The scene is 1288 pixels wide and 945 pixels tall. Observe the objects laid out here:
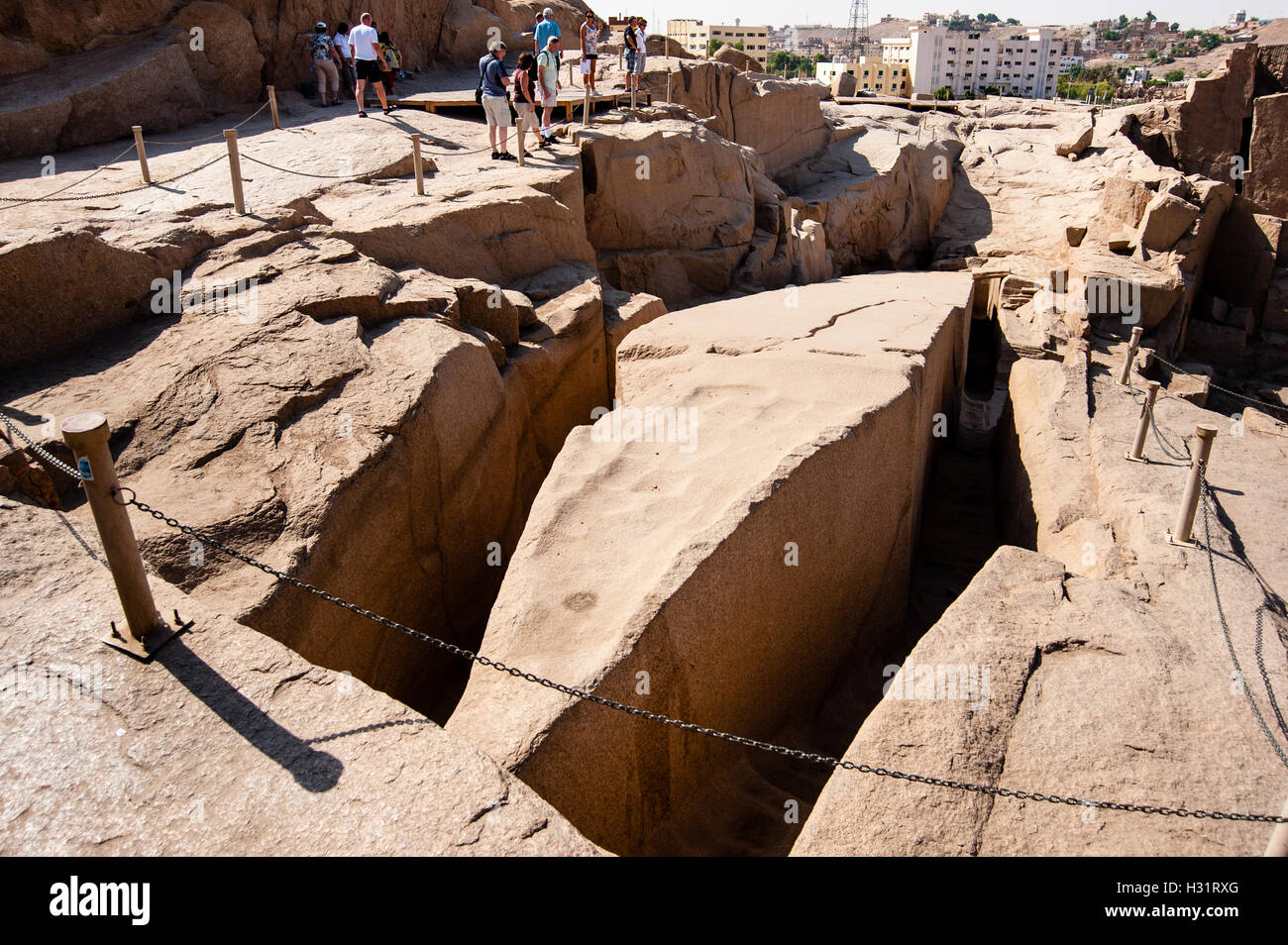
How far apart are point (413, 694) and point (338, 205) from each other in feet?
15.7

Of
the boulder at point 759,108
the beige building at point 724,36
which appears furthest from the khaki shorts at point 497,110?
the beige building at point 724,36

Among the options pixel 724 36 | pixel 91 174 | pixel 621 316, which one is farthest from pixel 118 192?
pixel 724 36

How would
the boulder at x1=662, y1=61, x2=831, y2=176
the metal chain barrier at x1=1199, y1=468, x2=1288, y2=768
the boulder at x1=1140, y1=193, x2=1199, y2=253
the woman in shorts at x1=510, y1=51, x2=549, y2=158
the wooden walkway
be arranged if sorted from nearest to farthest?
the metal chain barrier at x1=1199, y1=468, x2=1288, y2=768 → the woman in shorts at x1=510, y1=51, x2=549, y2=158 → the wooden walkway → the boulder at x1=1140, y1=193, x2=1199, y2=253 → the boulder at x1=662, y1=61, x2=831, y2=176

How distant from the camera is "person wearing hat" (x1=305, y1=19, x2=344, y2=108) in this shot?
36.9ft

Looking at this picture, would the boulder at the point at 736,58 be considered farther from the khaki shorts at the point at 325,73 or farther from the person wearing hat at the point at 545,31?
the khaki shorts at the point at 325,73

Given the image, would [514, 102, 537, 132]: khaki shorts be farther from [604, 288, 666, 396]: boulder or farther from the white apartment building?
the white apartment building

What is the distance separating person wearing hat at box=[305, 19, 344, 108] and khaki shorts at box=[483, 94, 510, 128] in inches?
129

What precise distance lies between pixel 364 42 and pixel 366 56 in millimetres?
166

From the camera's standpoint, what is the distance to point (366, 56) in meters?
10.3

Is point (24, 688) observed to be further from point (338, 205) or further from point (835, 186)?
point (835, 186)

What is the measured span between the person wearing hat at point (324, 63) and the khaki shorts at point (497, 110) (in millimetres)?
3288

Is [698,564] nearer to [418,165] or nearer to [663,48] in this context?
[418,165]

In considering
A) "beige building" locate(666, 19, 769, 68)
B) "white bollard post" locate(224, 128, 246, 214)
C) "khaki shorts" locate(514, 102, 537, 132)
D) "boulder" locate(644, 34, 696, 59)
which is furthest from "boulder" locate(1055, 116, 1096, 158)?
"beige building" locate(666, 19, 769, 68)

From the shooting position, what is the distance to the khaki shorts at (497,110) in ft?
30.4
